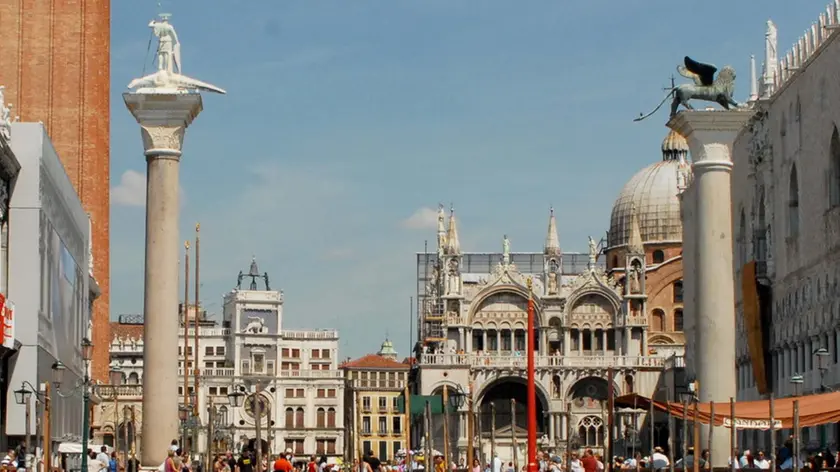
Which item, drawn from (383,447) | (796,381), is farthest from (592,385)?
(796,381)

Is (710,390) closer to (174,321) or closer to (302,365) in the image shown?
(174,321)

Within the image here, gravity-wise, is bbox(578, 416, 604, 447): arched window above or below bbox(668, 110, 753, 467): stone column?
below

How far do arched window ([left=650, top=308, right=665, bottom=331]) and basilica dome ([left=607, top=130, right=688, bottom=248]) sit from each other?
4768 mm

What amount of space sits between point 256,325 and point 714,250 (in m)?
94.6

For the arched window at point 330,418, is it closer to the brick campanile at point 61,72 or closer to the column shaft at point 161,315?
the brick campanile at point 61,72

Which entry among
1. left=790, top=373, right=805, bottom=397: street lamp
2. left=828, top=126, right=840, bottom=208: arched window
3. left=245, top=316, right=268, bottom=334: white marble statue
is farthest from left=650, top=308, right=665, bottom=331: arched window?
left=828, top=126, right=840, bottom=208: arched window

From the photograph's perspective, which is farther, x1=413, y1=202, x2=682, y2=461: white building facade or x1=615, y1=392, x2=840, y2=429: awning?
x1=413, y1=202, x2=682, y2=461: white building facade

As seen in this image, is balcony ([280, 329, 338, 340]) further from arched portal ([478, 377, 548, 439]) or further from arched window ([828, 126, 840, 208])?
arched window ([828, 126, 840, 208])

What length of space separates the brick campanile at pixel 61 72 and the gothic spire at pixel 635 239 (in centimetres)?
3901

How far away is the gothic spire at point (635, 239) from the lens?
9716 cm

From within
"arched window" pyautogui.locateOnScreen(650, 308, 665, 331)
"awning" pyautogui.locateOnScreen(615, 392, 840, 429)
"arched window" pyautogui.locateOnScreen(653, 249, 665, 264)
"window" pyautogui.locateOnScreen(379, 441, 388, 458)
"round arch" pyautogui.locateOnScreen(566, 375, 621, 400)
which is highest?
"arched window" pyautogui.locateOnScreen(653, 249, 665, 264)

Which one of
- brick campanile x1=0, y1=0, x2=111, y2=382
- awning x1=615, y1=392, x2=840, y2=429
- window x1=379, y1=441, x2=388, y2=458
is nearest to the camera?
awning x1=615, y1=392, x2=840, y2=429

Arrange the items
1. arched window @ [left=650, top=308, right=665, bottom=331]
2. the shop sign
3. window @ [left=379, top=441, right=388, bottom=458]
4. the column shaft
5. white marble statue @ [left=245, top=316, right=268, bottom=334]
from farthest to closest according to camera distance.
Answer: white marble statue @ [left=245, top=316, right=268, bottom=334] < window @ [left=379, top=441, right=388, bottom=458] < arched window @ [left=650, top=308, right=665, bottom=331] < the shop sign < the column shaft

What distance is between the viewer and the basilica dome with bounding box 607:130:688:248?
102 metres
